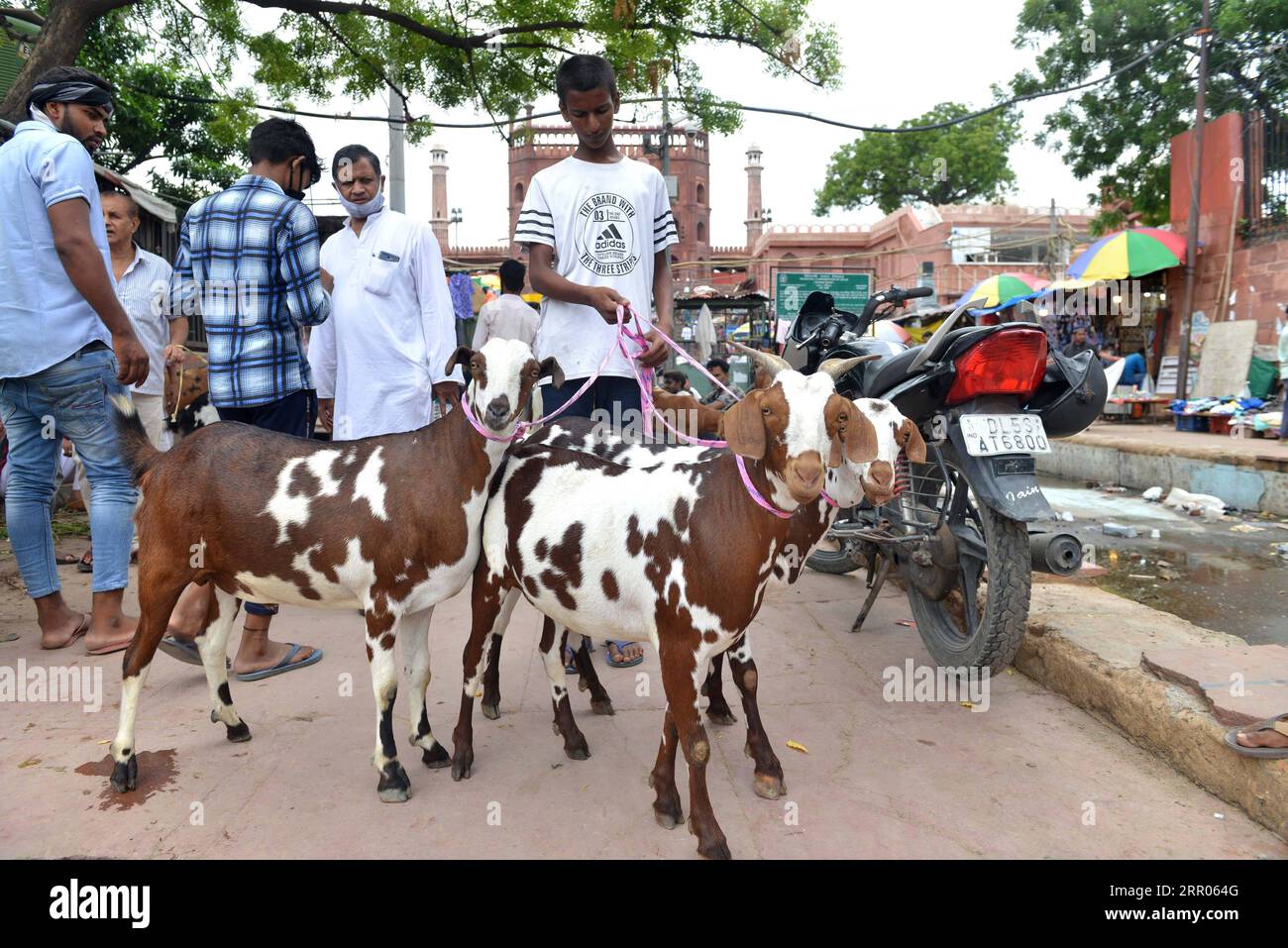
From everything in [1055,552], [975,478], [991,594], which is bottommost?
[991,594]

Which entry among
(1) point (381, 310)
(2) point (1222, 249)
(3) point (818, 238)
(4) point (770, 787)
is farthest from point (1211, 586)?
(3) point (818, 238)

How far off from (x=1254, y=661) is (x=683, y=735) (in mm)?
2266

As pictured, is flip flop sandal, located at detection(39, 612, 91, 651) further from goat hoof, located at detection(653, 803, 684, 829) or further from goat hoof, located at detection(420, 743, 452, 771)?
goat hoof, located at detection(653, 803, 684, 829)

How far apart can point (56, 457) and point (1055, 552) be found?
449 cm

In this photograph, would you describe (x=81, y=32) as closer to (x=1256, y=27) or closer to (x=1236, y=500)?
(x=1236, y=500)

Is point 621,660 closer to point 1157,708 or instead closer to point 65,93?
point 1157,708

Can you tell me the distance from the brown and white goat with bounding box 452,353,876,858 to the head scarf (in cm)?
259

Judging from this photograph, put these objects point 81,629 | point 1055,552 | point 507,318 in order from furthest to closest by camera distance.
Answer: point 507,318
point 81,629
point 1055,552

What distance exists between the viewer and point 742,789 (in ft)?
9.05

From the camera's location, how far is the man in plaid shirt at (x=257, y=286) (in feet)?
11.7

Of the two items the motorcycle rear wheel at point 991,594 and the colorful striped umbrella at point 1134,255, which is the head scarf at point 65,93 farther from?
the colorful striped umbrella at point 1134,255

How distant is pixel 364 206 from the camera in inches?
154

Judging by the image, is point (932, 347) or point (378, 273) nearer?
point (932, 347)

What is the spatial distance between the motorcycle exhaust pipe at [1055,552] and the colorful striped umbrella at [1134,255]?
528 inches
